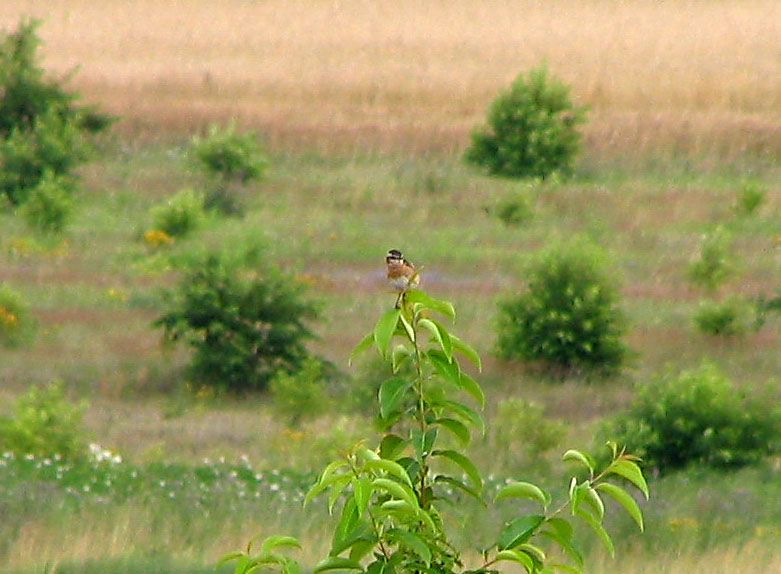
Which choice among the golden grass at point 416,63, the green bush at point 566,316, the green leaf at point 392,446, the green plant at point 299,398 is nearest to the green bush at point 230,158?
the golden grass at point 416,63

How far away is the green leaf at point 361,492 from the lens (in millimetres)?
2936

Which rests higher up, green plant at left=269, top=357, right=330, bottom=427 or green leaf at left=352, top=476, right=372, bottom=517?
Answer: green leaf at left=352, top=476, right=372, bottom=517

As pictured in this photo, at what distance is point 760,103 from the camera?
4116cm

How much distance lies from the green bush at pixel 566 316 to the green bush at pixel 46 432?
6970mm

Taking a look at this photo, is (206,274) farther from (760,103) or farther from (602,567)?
(760,103)

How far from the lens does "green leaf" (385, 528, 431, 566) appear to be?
3.08 meters

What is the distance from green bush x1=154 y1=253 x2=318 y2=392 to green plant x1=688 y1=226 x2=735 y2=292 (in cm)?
707

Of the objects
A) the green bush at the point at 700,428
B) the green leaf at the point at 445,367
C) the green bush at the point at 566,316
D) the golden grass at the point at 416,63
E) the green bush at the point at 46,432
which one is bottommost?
the green bush at the point at 46,432

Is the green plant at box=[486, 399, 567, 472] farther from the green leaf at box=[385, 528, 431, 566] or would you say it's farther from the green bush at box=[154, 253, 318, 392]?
the green leaf at box=[385, 528, 431, 566]

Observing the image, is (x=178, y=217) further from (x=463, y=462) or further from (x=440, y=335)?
(x=440, y=335)

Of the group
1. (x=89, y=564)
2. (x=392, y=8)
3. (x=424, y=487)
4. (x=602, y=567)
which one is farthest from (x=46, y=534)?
(x=392, y=8)

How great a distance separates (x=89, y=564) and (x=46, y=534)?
1.19m

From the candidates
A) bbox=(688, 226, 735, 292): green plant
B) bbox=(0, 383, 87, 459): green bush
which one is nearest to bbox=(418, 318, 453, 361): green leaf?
bbox=(0, 383, 87, 459): green bush

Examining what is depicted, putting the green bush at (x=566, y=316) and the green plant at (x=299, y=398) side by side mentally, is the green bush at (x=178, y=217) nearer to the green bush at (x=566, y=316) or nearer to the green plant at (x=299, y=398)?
the green bush at (x=566, y=316)
